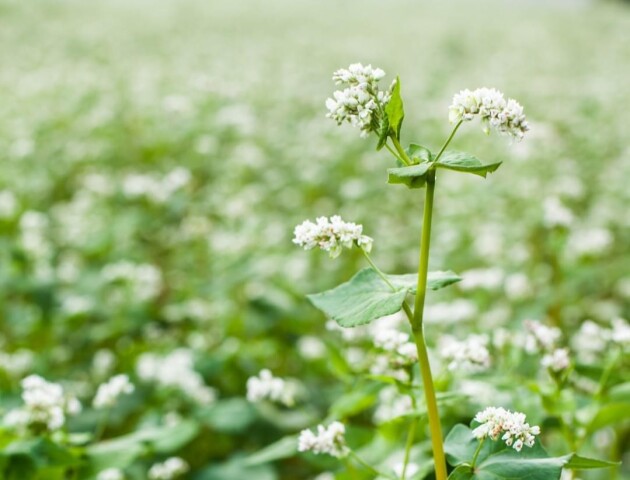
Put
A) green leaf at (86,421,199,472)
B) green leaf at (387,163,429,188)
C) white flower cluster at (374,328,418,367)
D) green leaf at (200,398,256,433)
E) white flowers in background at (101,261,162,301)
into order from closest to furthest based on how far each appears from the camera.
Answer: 1. green leaf at (387,163,429,188)
2. white flower cluster at (374,328,418,367)
3. green leaf at (86,421,199,472)
4. green leaf at (200,398,256,433)
5. white flowers in background at (101,261,162,301)

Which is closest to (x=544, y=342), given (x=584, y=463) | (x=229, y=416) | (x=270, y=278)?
(x=584, y=463)

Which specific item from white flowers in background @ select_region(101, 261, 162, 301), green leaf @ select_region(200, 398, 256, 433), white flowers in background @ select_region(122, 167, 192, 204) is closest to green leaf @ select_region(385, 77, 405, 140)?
green leaf @ select_region(200, 398, 256, 433)

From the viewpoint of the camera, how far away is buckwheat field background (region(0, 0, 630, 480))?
4.91 ft

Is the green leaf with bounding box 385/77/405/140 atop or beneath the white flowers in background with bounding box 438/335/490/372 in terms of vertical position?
atop

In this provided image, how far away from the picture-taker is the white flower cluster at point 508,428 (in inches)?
36.1

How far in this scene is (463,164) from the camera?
2.98 feet

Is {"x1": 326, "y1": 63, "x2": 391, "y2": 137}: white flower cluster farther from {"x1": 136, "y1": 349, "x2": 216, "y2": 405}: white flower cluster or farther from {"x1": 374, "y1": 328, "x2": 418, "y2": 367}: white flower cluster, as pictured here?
{"x1": 136, "y1": 349, "x2": 216, "y2": 405}: white flower cluster

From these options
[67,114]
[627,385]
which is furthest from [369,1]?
[627,385]

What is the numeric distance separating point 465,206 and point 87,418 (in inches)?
96.8

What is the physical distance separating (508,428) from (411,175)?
0.34 metres

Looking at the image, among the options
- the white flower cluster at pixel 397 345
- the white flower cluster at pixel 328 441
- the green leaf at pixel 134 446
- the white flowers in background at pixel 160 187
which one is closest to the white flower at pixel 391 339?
the white flower cluster at pixel 397 345

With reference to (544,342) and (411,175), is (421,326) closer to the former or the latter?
(411,175)

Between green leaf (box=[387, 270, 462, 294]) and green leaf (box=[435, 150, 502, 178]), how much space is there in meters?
0.14

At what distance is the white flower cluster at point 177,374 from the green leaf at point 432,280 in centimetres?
120
